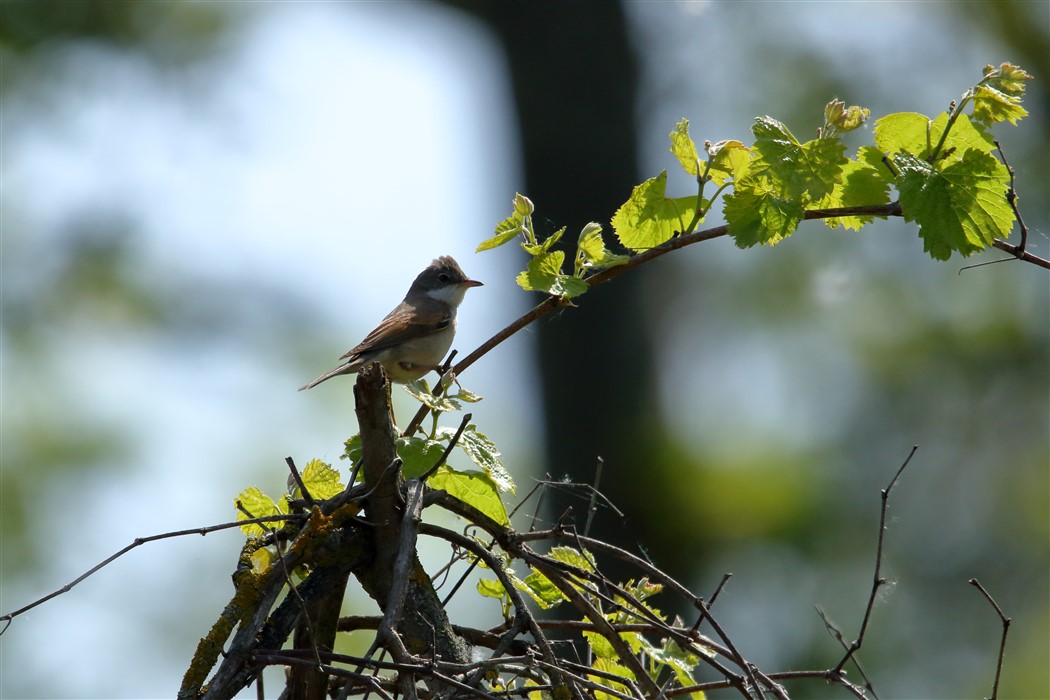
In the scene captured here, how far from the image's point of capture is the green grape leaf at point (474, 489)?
2408 mm

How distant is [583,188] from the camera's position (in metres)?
9.40

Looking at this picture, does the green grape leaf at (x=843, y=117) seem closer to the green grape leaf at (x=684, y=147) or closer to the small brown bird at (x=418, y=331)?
the green grape leaf at (x=684, y=147)

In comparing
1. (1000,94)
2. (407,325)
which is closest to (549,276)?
(1000,94)

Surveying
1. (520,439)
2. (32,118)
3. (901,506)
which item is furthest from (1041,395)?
(32,118)

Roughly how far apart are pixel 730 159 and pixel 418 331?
3.28 m

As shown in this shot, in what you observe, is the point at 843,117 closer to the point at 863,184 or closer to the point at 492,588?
the point at 863,184

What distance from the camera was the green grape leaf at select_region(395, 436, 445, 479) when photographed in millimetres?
2240

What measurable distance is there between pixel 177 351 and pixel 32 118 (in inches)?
121

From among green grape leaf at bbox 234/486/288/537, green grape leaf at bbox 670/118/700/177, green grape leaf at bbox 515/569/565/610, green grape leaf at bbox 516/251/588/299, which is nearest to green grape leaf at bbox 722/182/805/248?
green grape leaf at bbox 670/118/700/177

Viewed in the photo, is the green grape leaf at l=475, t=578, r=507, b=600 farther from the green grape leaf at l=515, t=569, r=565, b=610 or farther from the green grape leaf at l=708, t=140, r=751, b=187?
the green grape leaf at l=708, t=140, r=751, b=187

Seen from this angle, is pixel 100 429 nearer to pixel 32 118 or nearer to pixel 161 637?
pixel 161 637

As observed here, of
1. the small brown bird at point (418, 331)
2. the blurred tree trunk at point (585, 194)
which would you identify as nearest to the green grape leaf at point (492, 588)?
the small brown bird at point (418, 331)

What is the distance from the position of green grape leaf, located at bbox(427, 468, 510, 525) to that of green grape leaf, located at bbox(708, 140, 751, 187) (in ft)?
2.97

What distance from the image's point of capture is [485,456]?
92.6 inches
